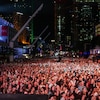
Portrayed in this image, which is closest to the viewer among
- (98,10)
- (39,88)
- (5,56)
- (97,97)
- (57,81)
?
(97,97)

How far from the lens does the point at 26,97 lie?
8.88 m

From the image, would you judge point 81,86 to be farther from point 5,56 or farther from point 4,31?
point 4,31

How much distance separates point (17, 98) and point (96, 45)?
350ft

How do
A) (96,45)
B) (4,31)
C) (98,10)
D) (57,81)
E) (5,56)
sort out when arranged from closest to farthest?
(57,81), (5,56), (4,31), (96,45), (98,10)

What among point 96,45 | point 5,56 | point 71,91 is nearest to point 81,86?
point 71,91

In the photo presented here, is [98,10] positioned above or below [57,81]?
above

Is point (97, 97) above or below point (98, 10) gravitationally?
below

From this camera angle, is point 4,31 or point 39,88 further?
point 4,31

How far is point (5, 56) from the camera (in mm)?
46156

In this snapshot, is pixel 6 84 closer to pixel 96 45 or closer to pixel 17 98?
pixel 17 98

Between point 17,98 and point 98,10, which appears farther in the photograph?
point 98,10

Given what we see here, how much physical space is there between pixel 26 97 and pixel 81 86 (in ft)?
15.2

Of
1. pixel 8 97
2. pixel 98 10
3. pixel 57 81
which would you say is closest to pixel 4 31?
pixel 57 81

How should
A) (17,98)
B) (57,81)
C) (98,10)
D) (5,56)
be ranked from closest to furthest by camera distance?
1. (17,98)
2. (57,81)
3. (5,56)
4. (98,10)
